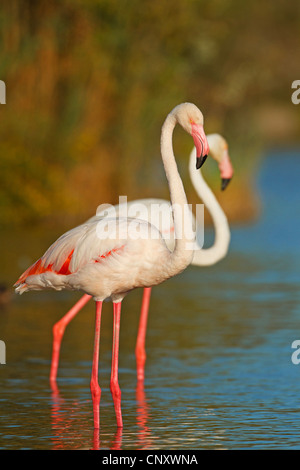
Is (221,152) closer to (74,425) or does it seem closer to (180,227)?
(180,227)

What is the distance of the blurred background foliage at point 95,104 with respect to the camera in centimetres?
1941

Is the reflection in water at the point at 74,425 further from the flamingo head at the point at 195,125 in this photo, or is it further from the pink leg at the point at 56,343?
the flamingo head at the point at 195,125

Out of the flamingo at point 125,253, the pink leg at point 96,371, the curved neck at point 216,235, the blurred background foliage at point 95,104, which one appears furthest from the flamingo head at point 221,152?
the blurred background foliage at point 95,104

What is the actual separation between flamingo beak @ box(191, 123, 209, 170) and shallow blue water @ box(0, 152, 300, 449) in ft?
5.88

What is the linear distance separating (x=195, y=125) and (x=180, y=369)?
2.95 metres

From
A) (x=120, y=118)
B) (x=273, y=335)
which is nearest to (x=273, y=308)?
(x=273, y=335)

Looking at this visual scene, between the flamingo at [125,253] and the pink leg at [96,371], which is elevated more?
the flamingo at [125,253]

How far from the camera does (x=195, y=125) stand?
7832mm

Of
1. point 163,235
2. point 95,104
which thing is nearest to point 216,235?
point 163,235

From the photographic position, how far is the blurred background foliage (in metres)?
19.4

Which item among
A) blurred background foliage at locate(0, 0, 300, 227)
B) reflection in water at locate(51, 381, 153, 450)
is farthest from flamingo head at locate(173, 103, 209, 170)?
blurred background foliage at locate(0, 0, 300, 227)

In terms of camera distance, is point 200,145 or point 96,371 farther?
point 96,371

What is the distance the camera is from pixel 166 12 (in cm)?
2014

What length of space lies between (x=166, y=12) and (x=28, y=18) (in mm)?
A: 2326
